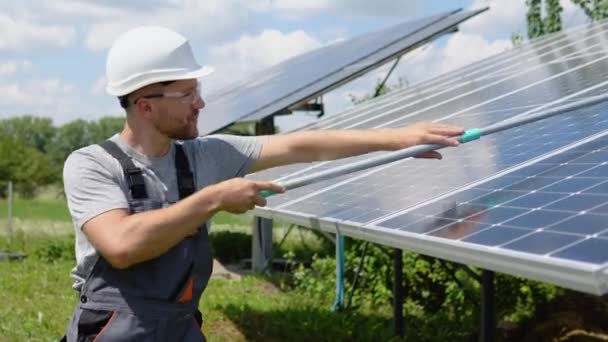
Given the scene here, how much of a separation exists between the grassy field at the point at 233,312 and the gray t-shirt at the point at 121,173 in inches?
195

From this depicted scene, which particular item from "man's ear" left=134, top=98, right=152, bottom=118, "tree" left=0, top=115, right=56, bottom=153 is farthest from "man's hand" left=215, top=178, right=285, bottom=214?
"tree" left=0, top=115, right=56, bottom=153

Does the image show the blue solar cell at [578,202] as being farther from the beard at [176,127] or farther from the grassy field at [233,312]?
the grassy field at [233,312]

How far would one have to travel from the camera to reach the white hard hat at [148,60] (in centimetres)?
320

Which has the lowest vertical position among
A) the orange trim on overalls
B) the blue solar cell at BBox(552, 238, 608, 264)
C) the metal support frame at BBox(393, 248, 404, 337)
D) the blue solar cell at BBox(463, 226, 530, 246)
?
the metal support frame at BBox(393, 248, 404, 337)

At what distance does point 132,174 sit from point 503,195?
1.77 metres

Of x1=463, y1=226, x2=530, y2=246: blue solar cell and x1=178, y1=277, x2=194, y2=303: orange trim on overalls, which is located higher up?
x1=463, y1=226, x2=530, y2=246: blue solar cell

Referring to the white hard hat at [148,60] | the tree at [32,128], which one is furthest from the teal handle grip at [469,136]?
the tree at [32,128]

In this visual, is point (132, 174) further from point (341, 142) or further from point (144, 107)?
point (341, 142)

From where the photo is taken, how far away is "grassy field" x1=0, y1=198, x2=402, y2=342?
28.0 feet

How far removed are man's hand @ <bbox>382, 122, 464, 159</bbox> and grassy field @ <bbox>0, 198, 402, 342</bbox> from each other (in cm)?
486

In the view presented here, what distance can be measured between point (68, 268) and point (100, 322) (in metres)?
11.4

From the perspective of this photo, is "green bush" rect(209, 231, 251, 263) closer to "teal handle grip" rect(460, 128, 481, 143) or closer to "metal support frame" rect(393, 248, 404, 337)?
"metal support frame" rect(393, 248, 404, 337)

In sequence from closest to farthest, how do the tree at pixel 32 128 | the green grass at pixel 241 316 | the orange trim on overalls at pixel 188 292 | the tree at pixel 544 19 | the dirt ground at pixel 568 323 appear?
the orange trim on overalls at pixel 188 292 < the dirt ground at pixel 568 323 < the green grass at pixel 241 316 < the tree at pixel 544 19 < the tree at pixel 32 128

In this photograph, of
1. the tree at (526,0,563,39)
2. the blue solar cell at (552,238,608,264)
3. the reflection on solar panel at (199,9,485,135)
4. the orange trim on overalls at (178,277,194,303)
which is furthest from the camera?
the tree at (526,0,563,39)
